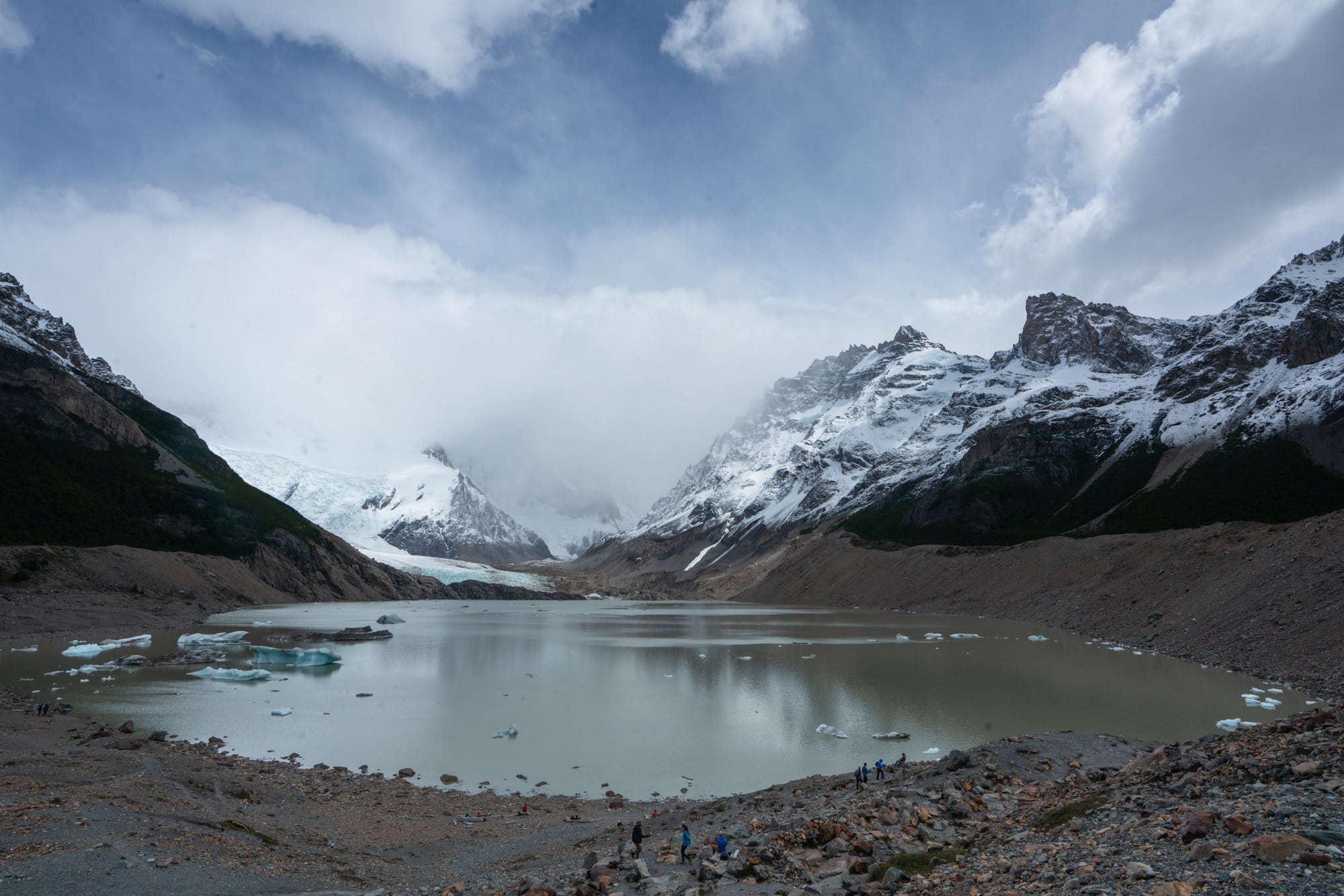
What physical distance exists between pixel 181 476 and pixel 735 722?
120469 mm

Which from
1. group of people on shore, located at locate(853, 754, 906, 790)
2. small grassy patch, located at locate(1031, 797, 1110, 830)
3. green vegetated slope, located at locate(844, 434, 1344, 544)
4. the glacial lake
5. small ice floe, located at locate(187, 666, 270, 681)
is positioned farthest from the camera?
green vegetated slope, located at locate(844, 434, 1344, 544)

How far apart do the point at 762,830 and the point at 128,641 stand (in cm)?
5972

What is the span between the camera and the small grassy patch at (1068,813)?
12219 millimetres

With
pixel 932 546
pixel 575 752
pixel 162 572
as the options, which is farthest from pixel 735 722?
pixel 932 546

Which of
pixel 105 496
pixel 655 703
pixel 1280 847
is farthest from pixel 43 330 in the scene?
pixel 1280 847

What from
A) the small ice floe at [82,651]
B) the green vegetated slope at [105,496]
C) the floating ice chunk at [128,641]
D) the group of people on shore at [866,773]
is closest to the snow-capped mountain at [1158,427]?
the group of people on shore at [866,773]

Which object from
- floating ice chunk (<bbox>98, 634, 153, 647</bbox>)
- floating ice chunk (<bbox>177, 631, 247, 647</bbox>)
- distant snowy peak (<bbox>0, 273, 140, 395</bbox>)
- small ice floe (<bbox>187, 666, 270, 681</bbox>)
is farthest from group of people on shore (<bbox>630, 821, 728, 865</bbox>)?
distant snowy peak (<bbox>0, 273, 140, 395</bbox>)

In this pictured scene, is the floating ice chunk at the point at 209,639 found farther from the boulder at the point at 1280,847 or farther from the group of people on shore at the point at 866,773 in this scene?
the boulder at the point at 1280,847

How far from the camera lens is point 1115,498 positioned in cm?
11412

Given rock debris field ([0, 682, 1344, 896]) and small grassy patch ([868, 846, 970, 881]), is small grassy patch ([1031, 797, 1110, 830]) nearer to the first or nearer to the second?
rock debris field ([0, 682, 1344, 896])

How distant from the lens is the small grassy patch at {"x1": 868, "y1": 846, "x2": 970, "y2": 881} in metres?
11.5

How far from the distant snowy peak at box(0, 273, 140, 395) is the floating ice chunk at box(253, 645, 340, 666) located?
333 ft

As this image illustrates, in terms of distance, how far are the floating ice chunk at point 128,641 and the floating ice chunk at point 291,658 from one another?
11909mm

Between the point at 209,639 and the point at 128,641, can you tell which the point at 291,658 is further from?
the point at 128,641
